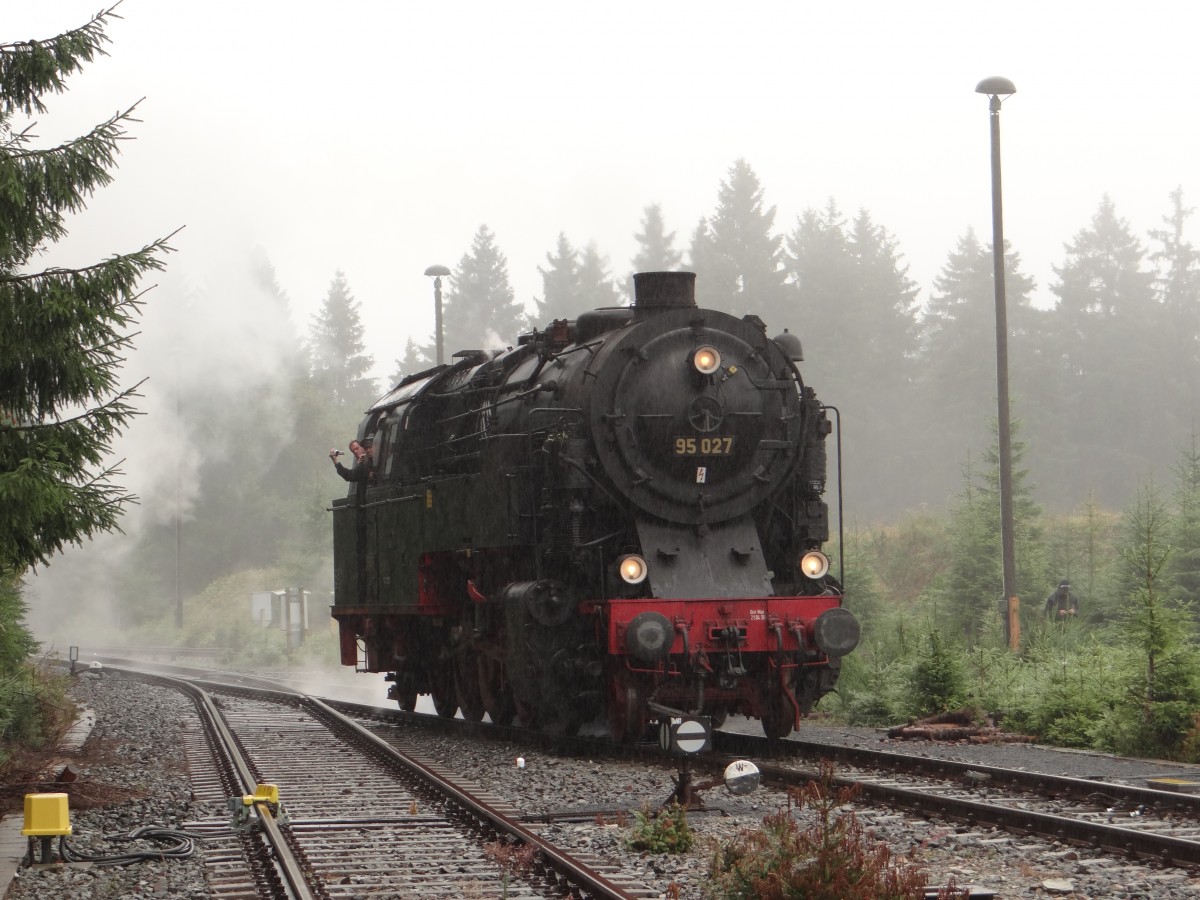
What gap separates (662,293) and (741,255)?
4779 cm

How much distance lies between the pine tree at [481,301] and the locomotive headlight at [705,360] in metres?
64.3

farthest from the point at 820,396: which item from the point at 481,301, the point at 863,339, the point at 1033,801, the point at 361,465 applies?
the point at 1033,801

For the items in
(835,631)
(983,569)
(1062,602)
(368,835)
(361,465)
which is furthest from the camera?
(983,569)

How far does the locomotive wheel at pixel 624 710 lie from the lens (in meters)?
11.5

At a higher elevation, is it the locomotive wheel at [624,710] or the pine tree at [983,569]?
the pine tree at [983,569]

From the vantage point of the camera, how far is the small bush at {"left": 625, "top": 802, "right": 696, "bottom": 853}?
751 centimetres

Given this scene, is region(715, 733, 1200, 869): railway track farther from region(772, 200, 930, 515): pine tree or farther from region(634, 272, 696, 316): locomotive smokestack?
region(772, 200, 930, 515): pine tree

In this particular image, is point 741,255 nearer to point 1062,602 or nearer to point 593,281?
point 593,281

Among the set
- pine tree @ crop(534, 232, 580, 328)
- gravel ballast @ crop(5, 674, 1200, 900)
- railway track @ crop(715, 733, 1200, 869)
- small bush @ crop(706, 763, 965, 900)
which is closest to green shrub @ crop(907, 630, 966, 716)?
gravel ballast @ crop(5, 674, 1200, 900)

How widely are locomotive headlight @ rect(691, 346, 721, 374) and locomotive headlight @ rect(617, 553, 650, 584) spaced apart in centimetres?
167

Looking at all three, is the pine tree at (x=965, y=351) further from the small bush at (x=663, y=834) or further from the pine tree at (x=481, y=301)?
the small bush at (x=663, y=834)

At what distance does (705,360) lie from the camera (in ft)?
39.3

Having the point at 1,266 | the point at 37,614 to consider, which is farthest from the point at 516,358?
the point at 37,614

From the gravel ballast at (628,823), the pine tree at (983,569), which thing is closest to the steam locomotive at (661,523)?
the gravel ballast at (628,823)
